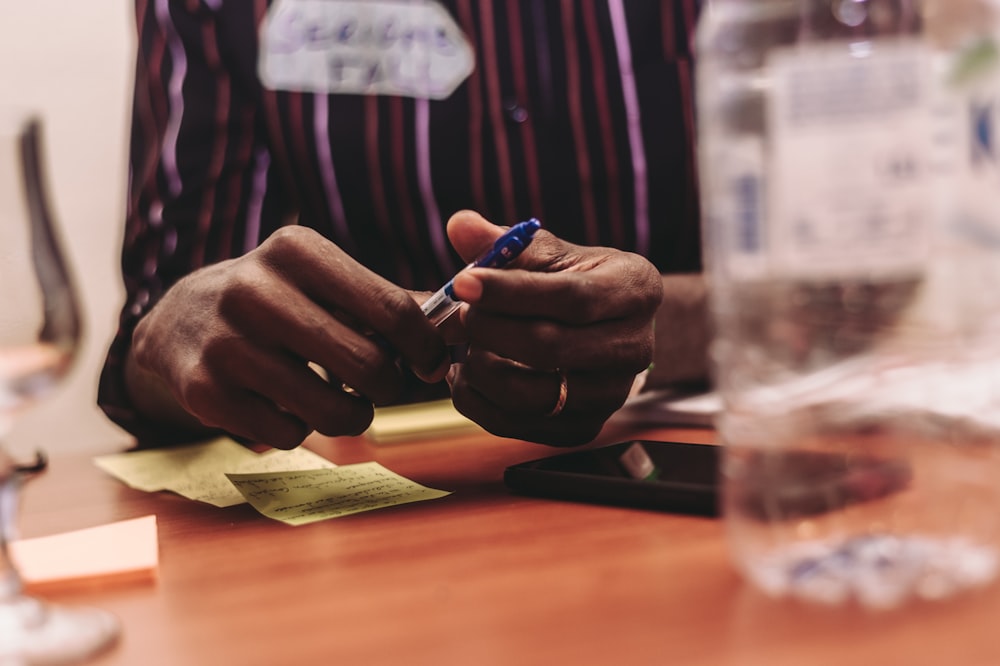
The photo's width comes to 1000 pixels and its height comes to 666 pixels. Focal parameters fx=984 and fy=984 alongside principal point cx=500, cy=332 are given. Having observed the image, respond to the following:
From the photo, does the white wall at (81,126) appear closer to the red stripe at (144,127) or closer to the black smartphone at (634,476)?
the red stripe at (144,127)

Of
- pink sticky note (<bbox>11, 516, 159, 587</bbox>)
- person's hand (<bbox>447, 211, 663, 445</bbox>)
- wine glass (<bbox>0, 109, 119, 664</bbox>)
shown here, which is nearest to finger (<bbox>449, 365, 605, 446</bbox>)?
person's hand (<bbox>447, 211, 663, 445</bbox>)

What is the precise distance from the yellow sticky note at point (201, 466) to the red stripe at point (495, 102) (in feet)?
1.64

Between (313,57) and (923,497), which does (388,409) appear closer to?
(313,57)

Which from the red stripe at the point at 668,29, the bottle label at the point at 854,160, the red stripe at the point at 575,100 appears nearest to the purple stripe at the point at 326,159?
the red stripe at the point at 575,100

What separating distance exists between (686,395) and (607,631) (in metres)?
0.64

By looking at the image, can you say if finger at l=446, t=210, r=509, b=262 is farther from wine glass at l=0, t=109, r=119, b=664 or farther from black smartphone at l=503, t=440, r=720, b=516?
wine glass at l=0, t=109, r=119, b=664

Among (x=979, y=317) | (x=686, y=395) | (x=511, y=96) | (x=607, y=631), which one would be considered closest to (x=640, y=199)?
(x=511, y=96)

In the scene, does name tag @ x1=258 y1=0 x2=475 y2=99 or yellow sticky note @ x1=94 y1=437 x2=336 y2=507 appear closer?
yellow sticky note @ x1=94 y1=437 x2=336 y2=507

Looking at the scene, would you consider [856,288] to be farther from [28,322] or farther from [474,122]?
[474,122]

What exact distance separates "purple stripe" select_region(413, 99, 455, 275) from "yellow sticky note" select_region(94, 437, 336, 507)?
1.38 feet

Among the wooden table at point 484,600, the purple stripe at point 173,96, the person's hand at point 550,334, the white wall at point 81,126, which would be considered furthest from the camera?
the white wall at point 81,126

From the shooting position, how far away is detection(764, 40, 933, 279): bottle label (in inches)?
15.1

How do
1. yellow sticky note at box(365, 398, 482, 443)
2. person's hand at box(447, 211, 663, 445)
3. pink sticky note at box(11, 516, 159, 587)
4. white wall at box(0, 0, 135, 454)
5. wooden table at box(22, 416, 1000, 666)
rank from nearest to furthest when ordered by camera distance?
wooden table at box(22, 416, 1000, 666)
pink sticky note at box(11, 516, 159, 587)
person's hand at box(447, 211, 663, 445)
yellow sticky note at box(365, 398, 482, 443)
white wall at box(0, 0, 135, 454)

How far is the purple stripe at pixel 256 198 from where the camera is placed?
127cm
